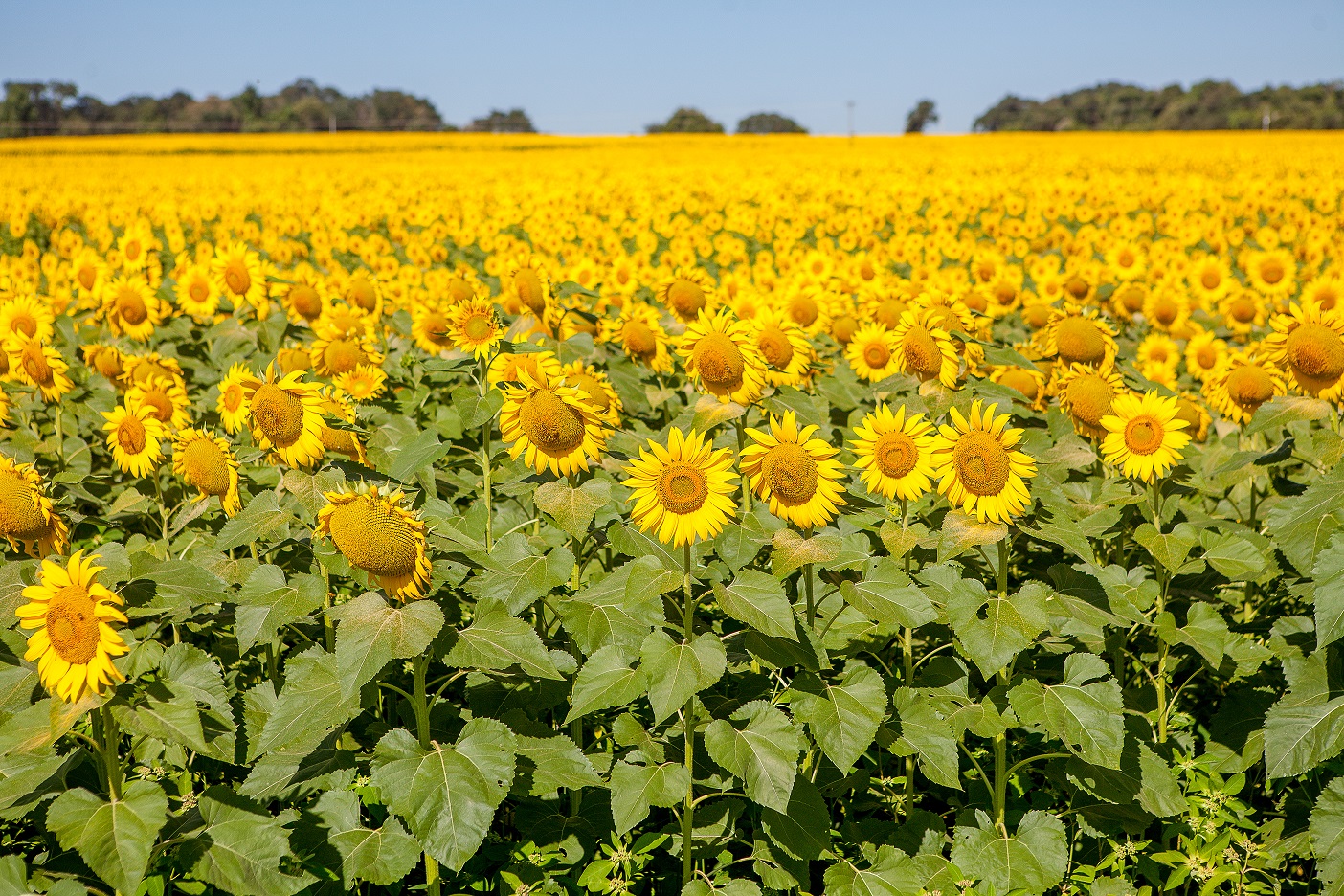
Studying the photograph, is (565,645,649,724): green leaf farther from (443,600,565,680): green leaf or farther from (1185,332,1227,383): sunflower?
(1185,332,1227,383): sunflower

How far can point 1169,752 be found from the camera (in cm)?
342

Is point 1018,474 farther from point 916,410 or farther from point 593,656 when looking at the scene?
point 593,656

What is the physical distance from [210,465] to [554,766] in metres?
1.55

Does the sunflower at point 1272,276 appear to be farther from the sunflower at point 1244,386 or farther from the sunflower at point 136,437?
the sunflower at point 136,437

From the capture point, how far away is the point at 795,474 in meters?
2.70

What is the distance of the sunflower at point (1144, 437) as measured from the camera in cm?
329

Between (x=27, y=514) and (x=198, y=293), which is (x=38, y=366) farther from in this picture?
(x=27, y=514)

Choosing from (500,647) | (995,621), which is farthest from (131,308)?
(995,621)

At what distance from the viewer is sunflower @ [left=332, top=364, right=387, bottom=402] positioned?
422cm

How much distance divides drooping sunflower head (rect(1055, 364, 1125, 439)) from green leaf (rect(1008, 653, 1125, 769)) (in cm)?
114

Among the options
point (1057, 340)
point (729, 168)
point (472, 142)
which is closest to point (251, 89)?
point (472, 142)

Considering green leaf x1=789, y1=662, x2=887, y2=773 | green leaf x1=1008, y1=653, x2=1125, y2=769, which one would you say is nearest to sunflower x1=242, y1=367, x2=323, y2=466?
green leaf x1=789, y1=662, x2=887, y2=773

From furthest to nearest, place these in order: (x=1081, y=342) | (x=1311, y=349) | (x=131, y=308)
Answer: (x=131, y=308) < (x=1081, y=342) < (x=1311, y=349)

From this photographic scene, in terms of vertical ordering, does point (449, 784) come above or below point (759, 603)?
below
